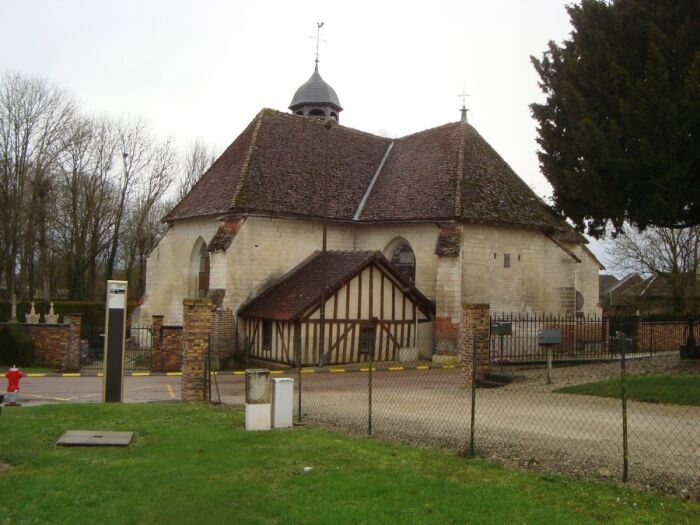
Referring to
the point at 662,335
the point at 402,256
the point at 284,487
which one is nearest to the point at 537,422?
the point at 284,487

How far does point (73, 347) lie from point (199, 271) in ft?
22.2

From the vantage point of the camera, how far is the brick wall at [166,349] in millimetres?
21812

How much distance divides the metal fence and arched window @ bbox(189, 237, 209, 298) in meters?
11.4

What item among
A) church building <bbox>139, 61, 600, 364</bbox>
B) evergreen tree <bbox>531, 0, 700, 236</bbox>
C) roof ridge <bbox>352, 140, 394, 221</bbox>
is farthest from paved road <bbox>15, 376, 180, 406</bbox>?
evergreen tree <bbox>531, 0, 700, 236</bbox>

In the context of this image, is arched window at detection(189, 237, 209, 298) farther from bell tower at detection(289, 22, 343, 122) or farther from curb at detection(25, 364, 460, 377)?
bell tower at detection(289, 22, 343, 122)

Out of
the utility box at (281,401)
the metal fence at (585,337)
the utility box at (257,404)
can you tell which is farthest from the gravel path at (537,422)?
the metal fence at (585,337)

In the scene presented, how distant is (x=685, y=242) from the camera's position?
3897 centimetres

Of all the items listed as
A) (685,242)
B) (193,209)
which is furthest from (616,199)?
(685,242)

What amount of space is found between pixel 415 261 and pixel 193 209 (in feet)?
29.2

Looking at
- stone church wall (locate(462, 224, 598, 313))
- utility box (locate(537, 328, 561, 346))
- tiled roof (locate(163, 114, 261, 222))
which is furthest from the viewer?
tiled roof (locate(163, 114, 261, 222))

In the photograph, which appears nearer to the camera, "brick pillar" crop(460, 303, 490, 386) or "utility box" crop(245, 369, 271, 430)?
"utility box" crop(245, 369, 271, 430)

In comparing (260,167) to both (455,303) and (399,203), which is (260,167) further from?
(455,303)

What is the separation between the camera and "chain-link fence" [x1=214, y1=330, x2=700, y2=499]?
25.7 feet

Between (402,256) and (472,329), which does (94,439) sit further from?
(402,256)
